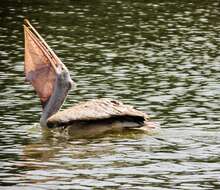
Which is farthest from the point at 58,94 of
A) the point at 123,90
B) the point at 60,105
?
the point at 123,90

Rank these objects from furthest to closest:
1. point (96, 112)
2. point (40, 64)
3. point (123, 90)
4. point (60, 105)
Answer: point (123, 90), point (40, 64), point (60, 105), point (96, 112)

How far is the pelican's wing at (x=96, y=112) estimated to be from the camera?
19.6m

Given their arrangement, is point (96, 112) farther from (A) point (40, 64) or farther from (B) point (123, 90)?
(B) point (123, 90)

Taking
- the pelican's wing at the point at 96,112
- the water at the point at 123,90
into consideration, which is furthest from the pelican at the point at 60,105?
the water at the point at 123,90

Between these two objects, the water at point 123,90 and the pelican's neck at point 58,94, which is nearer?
the water at point 123,90

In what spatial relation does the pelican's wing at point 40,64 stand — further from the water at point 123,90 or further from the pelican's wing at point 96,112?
the pelican's wing at point 96,112

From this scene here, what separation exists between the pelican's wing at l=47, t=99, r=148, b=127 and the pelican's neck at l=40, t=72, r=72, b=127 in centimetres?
112

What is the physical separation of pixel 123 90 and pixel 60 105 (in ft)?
14.4

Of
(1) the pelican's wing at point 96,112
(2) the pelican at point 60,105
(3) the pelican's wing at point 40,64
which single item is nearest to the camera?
(1) the pelican's wing at point 96,112

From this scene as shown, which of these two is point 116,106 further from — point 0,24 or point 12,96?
point 0,24

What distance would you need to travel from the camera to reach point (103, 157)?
17.5 meters

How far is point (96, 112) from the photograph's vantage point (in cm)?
1966

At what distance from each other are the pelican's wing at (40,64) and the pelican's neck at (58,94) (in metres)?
0.37

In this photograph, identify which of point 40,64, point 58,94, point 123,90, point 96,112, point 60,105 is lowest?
point 123,90
